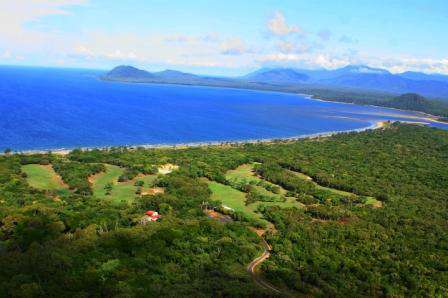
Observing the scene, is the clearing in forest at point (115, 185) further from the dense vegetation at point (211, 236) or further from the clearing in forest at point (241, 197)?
the clearing in forest at point (241, 197)

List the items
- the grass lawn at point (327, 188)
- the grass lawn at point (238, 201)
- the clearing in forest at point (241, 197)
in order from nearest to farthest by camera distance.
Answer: the grass lawn at point (238, 201) → the clearing in forest at point (241, 197) → the grass lawn at point (327, 188)

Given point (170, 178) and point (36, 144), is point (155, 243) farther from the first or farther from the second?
point (36, 144)

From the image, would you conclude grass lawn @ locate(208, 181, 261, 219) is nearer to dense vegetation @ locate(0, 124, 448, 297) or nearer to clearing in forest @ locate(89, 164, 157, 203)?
dense vegetation @ locate(0, 124, 448, 297)

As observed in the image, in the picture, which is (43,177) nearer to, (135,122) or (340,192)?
(340,192)

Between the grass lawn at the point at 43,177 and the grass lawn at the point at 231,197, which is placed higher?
the grass lawn at the point at 231,197

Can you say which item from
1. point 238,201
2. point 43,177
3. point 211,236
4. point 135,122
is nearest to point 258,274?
point 211,236

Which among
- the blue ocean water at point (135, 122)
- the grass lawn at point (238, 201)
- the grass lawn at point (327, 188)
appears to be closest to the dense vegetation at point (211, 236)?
the grass lawn at point (327, 188)

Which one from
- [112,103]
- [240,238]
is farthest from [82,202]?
[112,103]

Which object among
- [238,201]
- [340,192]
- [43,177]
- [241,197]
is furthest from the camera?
[340,192]
